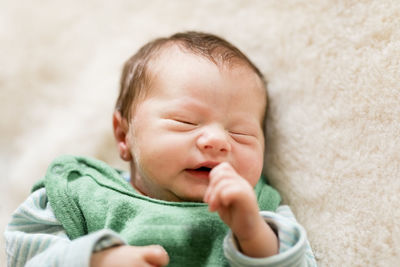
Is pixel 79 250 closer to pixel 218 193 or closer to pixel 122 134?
pixel 218 193

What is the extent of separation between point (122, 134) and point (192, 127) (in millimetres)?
272

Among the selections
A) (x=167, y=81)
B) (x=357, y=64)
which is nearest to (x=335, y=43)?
(x=357, y=64)

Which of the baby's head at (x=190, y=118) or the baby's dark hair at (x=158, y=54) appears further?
the baby's dark hair at (x=158, y=54)

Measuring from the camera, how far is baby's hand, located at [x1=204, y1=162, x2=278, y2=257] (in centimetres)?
74

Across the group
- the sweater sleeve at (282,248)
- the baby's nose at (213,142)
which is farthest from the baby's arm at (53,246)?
the baby's nose at (213,142)

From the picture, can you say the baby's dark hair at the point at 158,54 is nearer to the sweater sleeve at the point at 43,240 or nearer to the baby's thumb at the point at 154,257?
the sweater sleeve at the point at 43,240

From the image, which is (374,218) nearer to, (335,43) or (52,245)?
(335,43)

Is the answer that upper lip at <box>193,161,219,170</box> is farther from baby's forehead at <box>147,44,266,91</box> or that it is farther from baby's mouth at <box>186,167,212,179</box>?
baby's forehead at <box>147,44,266,91</box>

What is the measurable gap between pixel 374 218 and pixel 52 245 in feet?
2.12

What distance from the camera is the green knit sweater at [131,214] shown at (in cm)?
88

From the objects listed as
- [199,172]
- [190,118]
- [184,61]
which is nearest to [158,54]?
[184,61]

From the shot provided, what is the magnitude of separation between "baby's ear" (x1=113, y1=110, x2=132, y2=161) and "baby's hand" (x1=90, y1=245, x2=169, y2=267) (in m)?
0.37

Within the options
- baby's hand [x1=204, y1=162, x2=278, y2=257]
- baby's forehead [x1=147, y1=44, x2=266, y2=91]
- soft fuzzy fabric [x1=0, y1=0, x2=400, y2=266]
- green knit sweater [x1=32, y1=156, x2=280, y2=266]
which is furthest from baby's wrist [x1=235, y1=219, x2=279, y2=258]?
baby's forehead [x1=147, y1=44, x2=266, y2=91]

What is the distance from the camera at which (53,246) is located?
32.9 inches
